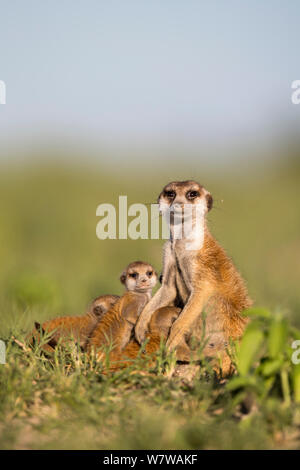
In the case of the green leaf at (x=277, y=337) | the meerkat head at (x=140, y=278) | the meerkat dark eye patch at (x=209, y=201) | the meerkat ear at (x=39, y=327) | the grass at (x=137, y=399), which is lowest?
the grass at (x=137, y=399)

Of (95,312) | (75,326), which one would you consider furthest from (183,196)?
(75,326)

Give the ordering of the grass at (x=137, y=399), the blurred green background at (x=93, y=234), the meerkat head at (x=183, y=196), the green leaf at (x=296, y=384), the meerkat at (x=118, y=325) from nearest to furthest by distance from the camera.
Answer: the grass at (x=137, y=399)
the green leaf at (x=296, y=384)
the meerkat at (x=118, y=325)
the meerkat head at (x=183, y=196)
the blurred green background at (x=93, y=234)

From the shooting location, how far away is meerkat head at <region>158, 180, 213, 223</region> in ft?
18.1

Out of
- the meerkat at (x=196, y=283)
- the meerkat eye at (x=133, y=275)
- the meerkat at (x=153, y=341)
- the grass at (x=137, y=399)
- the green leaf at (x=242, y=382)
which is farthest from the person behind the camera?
the meerkat eye at (x=133, y=275)

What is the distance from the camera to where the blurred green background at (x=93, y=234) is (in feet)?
33.8

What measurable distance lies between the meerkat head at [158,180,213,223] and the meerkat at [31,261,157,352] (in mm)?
571

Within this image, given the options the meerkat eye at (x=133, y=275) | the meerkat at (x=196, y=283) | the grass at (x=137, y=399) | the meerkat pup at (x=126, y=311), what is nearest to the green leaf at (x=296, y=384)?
the grass at (x=137, y=399)

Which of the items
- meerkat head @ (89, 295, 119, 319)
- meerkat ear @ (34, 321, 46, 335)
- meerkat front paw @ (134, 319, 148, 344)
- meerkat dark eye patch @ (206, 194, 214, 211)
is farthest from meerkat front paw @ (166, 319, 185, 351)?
meerkat dark eye patch @ (206, 194, 214, 211)

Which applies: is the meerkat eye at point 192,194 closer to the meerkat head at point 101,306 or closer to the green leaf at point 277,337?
the meerkat head at point 101,306

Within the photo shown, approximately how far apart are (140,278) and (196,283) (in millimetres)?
637

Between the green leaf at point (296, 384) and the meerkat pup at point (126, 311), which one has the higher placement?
the meerkat pup at point (126, 311)

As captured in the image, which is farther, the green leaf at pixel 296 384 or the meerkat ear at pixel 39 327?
the meerkat ear at pixel 39 327

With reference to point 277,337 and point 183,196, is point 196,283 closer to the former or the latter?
point 183,196
